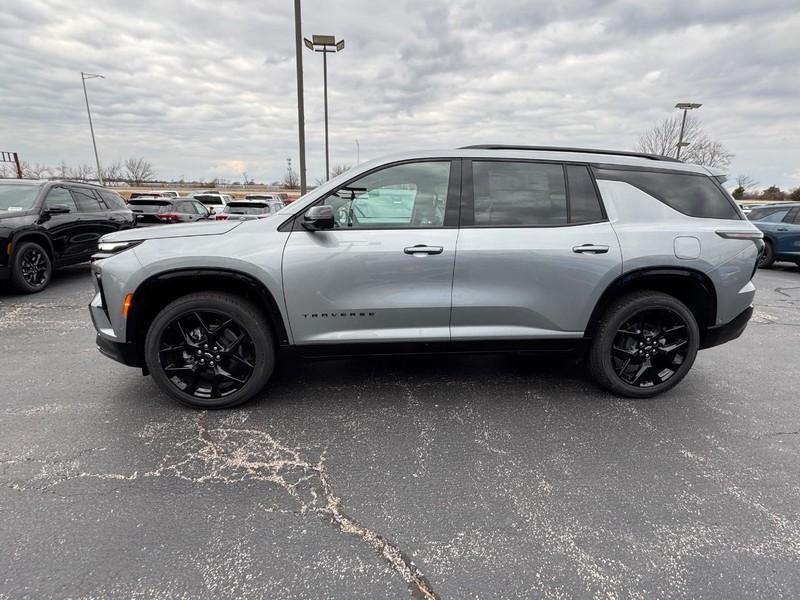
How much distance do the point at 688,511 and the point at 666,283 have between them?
70.8 inches

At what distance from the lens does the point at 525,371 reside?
4043 millimetres

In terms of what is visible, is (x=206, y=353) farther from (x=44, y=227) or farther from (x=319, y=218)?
(x=44, y=227)

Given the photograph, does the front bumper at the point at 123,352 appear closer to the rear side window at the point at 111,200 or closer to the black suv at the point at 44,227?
the black suv at the point at 44,227

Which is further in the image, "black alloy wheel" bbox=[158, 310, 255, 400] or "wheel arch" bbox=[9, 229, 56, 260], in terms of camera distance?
"wheel arch" bbox=[9, 229, 56, 260]

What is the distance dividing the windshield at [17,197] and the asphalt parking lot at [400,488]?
4.43 m

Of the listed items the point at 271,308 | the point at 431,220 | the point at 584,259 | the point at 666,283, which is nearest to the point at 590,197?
the point at 584,259

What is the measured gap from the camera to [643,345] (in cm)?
346

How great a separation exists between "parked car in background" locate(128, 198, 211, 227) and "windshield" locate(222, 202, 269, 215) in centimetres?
117

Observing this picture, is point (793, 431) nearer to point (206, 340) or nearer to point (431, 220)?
point (431, 220)

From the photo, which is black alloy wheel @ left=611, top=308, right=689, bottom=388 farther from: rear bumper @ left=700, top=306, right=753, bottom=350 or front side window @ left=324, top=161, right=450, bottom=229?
front side window @ left=324, top=161, right=450, bottom=229

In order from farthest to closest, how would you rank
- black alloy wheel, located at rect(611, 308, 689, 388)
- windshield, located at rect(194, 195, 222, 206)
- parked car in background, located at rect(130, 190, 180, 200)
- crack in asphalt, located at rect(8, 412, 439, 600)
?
windshield, located at rect(194, 195, 222, 206) < parked car in background, located at rect(130, 190, 180, 200) < black alloy wheel, located at rect(611, 308, 689, 388) < crack in asphalt, located at rect(8, 412, 439, 600)

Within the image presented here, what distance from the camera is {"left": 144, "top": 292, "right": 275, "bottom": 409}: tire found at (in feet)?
9.97

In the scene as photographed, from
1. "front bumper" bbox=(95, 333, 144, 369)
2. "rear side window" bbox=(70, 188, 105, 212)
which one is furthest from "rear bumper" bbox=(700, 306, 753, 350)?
"rear side window" bbox=(70, 188, 105, 212)

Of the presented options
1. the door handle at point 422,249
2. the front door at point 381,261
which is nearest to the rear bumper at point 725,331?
the front door at point 381,261
